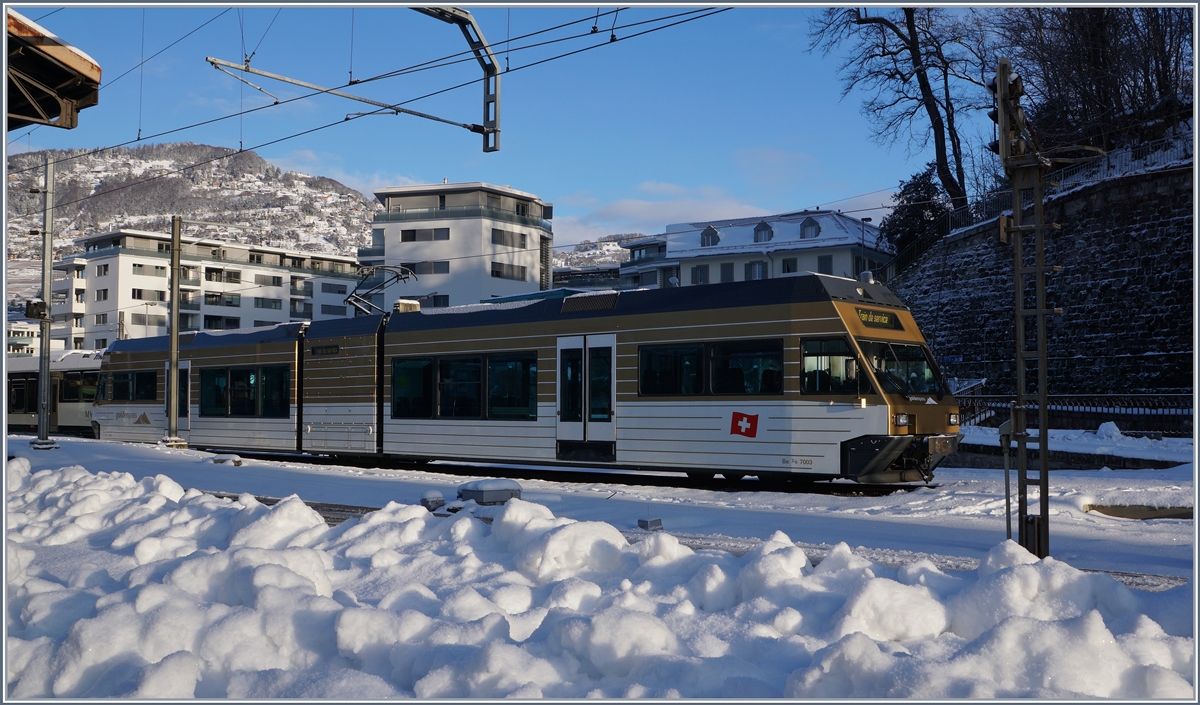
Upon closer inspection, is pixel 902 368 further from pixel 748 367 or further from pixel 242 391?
pixel 242 391

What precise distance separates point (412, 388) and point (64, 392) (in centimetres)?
2213

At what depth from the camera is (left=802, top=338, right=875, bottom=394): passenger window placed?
12.9m

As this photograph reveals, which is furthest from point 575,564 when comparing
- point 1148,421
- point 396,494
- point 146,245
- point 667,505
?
point 146,245

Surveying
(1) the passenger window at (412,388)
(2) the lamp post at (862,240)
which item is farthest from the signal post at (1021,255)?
(2) the lamp post at (862,240)

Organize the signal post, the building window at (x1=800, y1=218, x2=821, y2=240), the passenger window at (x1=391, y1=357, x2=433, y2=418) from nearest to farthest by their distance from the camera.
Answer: the signal post → the passenger window at (x1=391, y1=357, x2=433, y2=418) → the building window at (x1=800, y1=218, x2=821, y2=240)

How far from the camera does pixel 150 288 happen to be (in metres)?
84.0

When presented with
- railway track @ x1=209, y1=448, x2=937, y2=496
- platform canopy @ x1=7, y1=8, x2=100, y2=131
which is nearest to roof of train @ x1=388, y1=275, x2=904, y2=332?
railway track @ x1=209, y1=448, x2=937, y2=496

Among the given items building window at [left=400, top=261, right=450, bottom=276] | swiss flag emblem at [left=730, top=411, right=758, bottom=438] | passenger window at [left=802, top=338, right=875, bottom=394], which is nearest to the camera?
passenger window at [left=802, top=338, right=875, bottom=394]

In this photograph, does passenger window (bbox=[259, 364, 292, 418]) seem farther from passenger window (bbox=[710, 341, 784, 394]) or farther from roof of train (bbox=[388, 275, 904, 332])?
passenger window (bbox=[710, 341, 784, 394])

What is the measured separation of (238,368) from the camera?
855 inches

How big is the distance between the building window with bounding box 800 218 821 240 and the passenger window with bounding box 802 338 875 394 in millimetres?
50627

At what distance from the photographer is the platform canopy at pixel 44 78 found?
9.38 m

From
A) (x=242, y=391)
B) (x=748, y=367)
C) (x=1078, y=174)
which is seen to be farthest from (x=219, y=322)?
(x=748, y=367)

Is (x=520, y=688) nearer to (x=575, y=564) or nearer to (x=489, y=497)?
(x=575, y=564)
